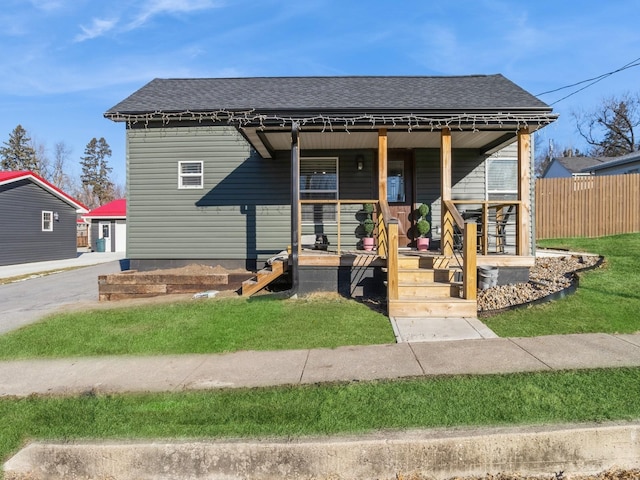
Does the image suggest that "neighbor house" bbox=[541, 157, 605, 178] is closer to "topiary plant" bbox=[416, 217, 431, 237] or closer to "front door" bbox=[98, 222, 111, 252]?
"topiary plant" bbox=[416, 217, 431, 237]

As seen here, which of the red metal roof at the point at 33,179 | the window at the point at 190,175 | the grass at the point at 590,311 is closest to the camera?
the grass at the point at 590,311

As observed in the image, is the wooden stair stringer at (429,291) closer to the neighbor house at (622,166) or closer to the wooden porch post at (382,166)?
the wooden porch post at (382,166)

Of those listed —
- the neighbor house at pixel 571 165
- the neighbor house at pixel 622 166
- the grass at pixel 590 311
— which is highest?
A: the neighbor house at pixel 571 165

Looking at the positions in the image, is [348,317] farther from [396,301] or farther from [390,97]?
[390,97]

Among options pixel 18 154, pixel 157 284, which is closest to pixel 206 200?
pixel 157 284

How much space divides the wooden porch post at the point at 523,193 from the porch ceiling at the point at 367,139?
598 millimetres

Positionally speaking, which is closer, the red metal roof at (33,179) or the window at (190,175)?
the window at (190,175)

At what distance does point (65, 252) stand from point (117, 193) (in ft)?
186

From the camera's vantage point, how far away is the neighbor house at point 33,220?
56.1 feet

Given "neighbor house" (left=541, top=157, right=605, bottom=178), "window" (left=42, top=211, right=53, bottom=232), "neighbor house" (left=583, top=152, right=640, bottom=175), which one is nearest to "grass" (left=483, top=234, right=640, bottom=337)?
"neighbor house" (left=583, top=152, right=640, bottom=175)

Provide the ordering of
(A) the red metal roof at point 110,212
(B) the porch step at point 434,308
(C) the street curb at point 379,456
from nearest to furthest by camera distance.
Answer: (C) the street curb at point 379,456, (B) the porch step at point 434,308, (A) the red metal roof at point 110,212

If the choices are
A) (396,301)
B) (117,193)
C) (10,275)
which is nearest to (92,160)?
(117,193)

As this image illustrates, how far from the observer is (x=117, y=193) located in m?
72.0

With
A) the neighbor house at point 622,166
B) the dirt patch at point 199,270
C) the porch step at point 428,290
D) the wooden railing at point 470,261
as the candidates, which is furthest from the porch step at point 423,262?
the neighbor house at point 622,166
